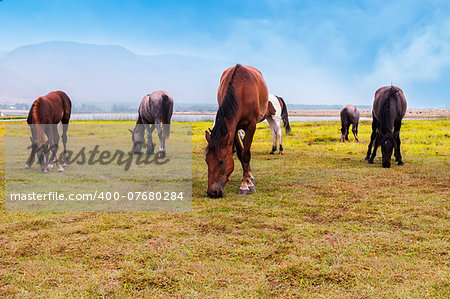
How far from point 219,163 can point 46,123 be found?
18.6 feet

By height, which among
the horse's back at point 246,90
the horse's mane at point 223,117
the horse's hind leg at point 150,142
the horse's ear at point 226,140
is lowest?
the horse's hind leg at point 150,142

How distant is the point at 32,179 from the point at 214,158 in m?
4.82

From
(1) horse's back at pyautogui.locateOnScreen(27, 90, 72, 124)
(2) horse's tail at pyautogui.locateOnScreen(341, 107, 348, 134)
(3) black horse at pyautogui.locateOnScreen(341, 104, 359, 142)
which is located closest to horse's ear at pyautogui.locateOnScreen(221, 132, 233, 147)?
(1) horse's back at pyautogui.locateOnScreen(27, 90, 72, 124)

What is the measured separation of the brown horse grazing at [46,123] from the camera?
856 centimetres

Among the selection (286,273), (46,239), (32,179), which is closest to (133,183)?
(32,179)

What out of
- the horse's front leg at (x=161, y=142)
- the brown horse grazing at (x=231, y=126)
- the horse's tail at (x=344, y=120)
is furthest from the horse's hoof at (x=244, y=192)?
the horse's tail at (x=344, y=120)

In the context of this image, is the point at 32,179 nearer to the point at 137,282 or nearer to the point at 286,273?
the point at 137,282

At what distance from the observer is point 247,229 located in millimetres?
4320

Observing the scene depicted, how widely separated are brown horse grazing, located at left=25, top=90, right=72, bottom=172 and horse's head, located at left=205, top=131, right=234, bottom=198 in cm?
492

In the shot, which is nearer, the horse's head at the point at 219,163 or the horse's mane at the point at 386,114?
the horse's head at the point at 219,163

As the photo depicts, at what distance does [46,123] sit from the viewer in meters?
9.02

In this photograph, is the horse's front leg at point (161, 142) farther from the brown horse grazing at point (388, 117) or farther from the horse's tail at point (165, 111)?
the brown horse grazing at point (388, 117)

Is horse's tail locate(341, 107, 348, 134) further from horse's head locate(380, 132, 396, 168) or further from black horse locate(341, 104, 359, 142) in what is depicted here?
horse's head locate(380, 132, 396, 168)

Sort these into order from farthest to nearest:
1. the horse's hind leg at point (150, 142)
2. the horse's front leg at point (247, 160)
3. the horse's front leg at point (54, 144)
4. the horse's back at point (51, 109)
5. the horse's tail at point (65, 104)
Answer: the horse's hind leg at point (150, 142), the horse's tail at point (65, 104), the horse's front leg at point (54, 144), the horse's back at point (51, 109), the horse's front leg at point (247, 160)
